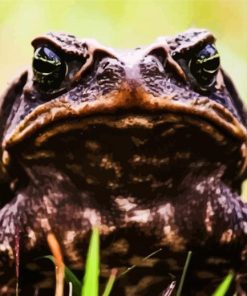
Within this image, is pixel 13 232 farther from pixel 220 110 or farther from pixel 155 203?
pixel 220 110

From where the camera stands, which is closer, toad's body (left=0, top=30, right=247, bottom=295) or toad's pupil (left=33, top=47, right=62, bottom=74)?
toad's body (left=0, top=30, right=247, bottom=295)

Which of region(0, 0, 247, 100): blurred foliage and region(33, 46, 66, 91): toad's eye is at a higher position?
region(33, 46, 66, 91): toad's eye

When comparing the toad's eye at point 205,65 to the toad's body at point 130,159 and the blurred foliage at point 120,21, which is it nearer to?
the toad's body at point 130,159

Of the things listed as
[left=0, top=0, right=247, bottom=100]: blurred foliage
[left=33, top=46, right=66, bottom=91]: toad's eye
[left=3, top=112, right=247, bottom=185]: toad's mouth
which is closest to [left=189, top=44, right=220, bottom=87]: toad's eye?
[left=3, top=112, right=247, bottom=185]: toad's mouth

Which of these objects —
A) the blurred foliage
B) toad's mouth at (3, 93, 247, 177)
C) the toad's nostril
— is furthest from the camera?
the blurred foliage

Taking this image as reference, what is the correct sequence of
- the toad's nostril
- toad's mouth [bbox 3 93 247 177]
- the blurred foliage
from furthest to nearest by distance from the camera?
the blurred foliage < the toad's nostril < toad's mouth [bbox 3 93 247 177]

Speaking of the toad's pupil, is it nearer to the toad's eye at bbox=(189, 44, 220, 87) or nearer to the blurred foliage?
the toad's eye at bbox=(189, 44, 220, 87)

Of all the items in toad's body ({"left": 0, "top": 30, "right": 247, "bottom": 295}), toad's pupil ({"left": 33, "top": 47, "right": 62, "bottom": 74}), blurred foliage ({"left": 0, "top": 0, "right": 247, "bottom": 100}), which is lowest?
blurred foliage ({"left": 0, "top": 0, "right": 247, "bottom": 100})
